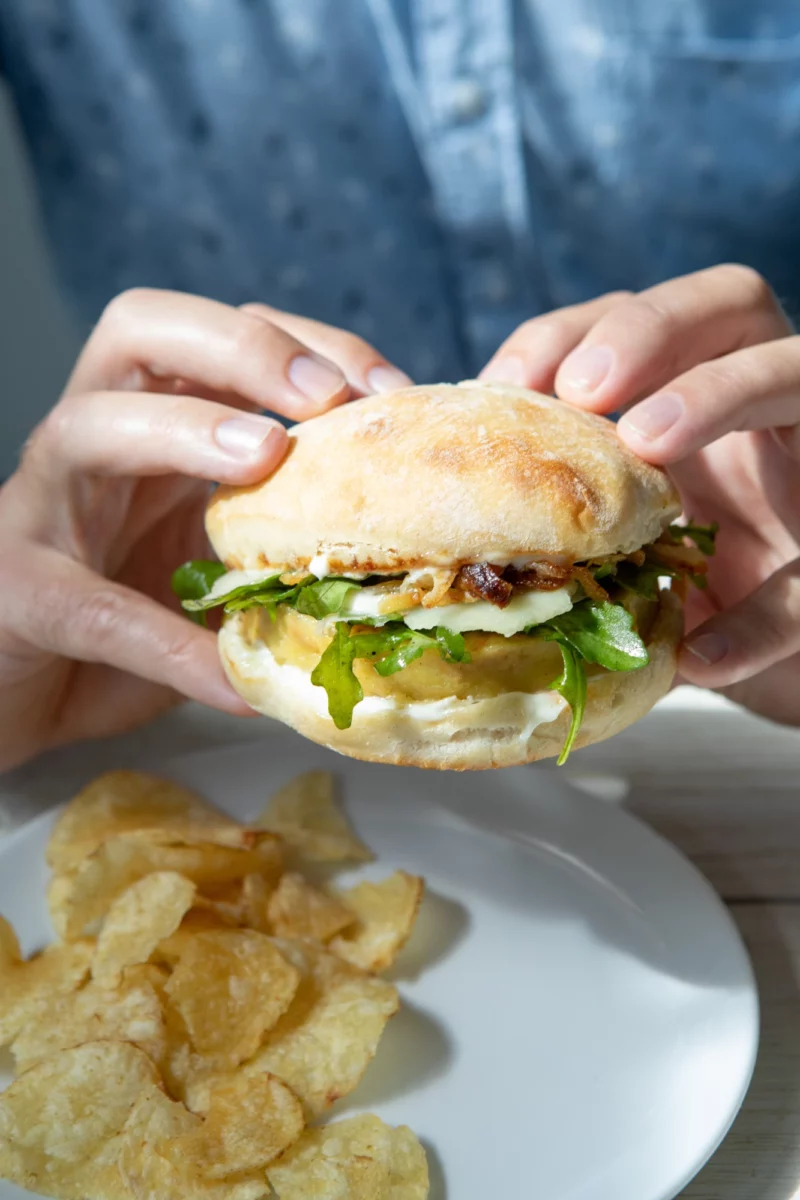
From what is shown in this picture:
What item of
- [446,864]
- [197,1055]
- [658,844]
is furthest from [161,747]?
[658,844]

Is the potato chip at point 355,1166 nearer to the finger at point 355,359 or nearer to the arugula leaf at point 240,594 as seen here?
the arugula leaf at point 240,594

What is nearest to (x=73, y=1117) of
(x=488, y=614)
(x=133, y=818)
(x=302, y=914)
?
(x=302, y=914)

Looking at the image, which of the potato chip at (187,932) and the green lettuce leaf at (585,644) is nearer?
the green lettuce leaf at (585,644)

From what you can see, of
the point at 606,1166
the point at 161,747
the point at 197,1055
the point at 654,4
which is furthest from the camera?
the point at 654,4

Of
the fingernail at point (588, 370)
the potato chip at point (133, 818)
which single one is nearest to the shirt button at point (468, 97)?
the fingernail at point (588, 370)

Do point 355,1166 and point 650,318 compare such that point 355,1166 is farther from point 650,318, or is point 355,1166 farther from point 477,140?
point 477,140

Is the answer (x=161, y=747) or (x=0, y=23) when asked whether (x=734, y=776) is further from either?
(x=0, y=23)
